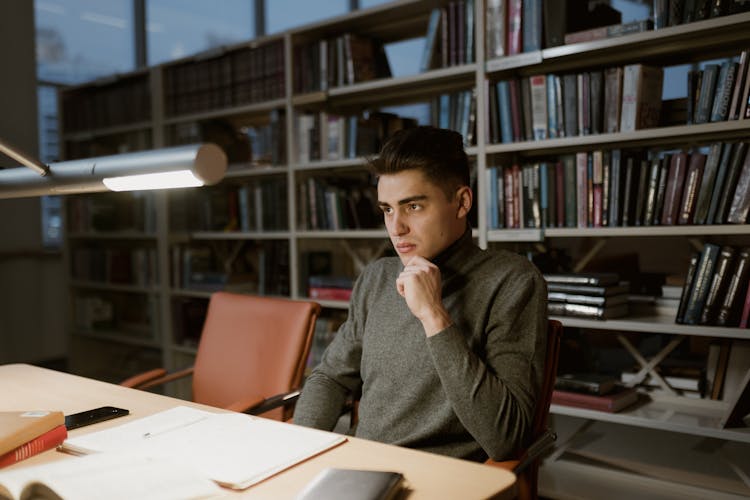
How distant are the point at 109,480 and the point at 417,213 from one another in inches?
31.3

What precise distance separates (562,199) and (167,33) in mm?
3645

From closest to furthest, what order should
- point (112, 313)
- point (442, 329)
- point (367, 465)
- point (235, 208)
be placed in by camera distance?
point (367, 465)
point (442, 329)
point (235, 208)
point (112, 313)

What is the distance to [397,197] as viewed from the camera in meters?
1.38

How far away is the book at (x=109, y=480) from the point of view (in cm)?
87

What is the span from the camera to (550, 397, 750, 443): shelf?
199 cm

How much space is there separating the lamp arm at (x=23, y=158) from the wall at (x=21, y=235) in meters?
3.61

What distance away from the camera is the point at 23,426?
1.10 metres

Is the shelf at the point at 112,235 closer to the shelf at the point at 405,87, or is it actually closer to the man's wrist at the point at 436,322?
the shelf at the point at 405,87

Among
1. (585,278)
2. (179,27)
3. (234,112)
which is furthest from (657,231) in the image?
(179,27)

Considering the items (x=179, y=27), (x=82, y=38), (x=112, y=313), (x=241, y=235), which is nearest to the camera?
(x=241, y=235)

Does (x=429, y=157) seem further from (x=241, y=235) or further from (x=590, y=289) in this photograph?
(x=241, y=235)

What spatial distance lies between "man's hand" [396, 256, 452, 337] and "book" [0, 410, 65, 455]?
71 centimetres

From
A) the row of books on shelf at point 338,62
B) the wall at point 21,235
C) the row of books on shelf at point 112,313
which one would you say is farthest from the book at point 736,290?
the wall at point 21,235

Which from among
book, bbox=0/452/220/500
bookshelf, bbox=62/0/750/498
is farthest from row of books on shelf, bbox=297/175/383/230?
book, bbox=0/452/220/500
